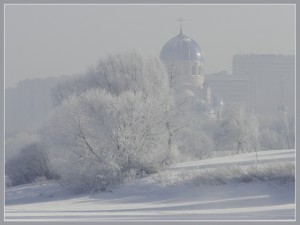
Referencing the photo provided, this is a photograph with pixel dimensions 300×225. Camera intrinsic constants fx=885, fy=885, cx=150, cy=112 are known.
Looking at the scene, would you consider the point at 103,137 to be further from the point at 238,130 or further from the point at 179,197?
the point at 238,130

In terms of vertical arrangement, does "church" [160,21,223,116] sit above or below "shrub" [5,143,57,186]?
above

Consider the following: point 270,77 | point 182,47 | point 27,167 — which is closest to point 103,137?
point 27,167

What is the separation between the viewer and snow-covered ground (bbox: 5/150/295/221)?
1944 cm

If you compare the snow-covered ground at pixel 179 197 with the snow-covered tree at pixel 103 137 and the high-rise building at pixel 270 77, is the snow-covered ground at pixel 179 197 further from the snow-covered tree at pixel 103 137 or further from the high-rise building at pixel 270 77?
the high-rise building at pixel 270 77

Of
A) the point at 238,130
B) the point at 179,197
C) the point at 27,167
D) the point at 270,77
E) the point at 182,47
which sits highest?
the point at 182,47

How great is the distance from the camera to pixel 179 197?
75.9ft

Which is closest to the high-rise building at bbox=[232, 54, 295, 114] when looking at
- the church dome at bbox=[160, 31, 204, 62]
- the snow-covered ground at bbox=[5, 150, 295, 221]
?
the church dome at bbox=[160, 31, 204, 62]

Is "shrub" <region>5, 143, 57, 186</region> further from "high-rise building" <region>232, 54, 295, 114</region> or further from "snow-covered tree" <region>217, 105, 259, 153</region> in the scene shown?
"snow-covered tree" <region>217, 105, 259, 153</region>

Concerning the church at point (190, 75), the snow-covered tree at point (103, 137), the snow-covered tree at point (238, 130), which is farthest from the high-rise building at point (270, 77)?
the snow-covered tree at point (103, 137)

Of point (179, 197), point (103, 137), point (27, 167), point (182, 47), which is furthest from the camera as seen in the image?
point (182, 47)

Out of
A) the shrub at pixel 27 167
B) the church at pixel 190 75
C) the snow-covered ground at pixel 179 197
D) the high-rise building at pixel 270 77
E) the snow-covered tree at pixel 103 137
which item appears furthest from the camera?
the high-rise building at pixel 270 77

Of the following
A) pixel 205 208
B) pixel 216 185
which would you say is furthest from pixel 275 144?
pixel 205 208

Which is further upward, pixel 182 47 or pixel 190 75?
pixel 182 47

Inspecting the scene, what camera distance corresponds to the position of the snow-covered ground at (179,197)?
63.8ft
